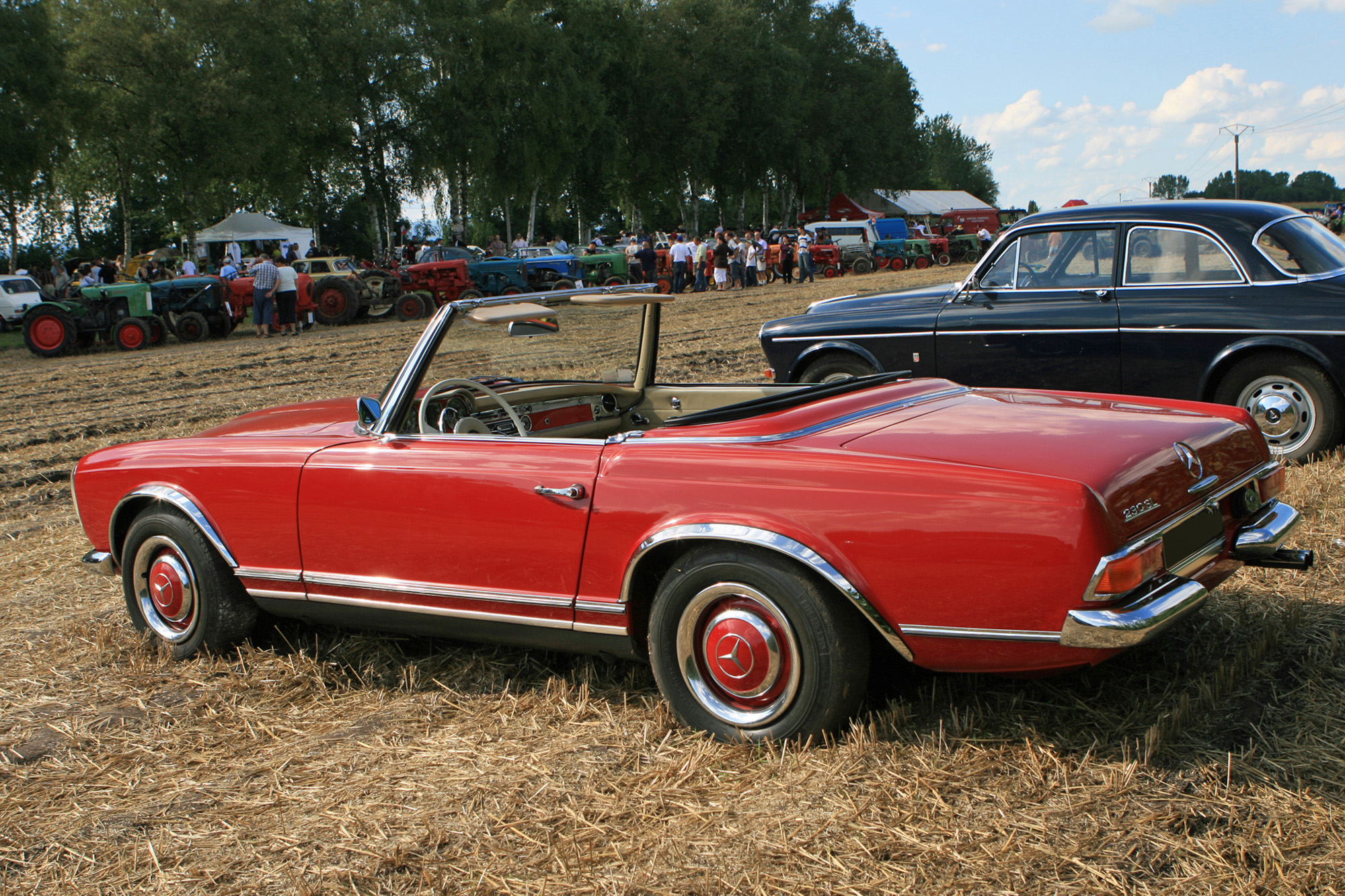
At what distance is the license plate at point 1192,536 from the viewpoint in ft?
9.02

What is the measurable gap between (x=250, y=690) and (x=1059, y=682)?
8.80ft

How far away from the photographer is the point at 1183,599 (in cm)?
260

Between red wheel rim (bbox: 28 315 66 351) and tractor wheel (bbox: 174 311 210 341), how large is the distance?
1.98m

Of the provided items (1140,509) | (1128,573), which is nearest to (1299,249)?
(1140,509)

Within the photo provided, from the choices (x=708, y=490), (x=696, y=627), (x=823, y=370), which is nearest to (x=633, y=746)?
(x=696, y=627)

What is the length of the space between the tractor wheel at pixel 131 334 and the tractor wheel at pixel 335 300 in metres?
3.73

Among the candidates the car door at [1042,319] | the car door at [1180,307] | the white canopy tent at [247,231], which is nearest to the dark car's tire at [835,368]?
the car door at [1042,319]

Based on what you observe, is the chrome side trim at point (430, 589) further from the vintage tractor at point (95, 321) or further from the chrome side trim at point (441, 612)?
the vintage tractor at point (95, 321)

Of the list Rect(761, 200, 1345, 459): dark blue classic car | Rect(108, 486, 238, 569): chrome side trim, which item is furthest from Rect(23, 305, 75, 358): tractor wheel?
Rect(108, 486, 238, 569): chrome side trim

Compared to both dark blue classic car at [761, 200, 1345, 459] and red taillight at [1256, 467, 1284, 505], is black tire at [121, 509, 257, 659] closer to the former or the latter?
red taillight at [1256, 467, 1284, 505]

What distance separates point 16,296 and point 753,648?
94.3 ft

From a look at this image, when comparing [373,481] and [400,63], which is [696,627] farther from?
[400,63]

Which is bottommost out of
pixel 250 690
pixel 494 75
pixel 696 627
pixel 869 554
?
pixel 250 690

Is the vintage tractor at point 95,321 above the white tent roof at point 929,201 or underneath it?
underneath
